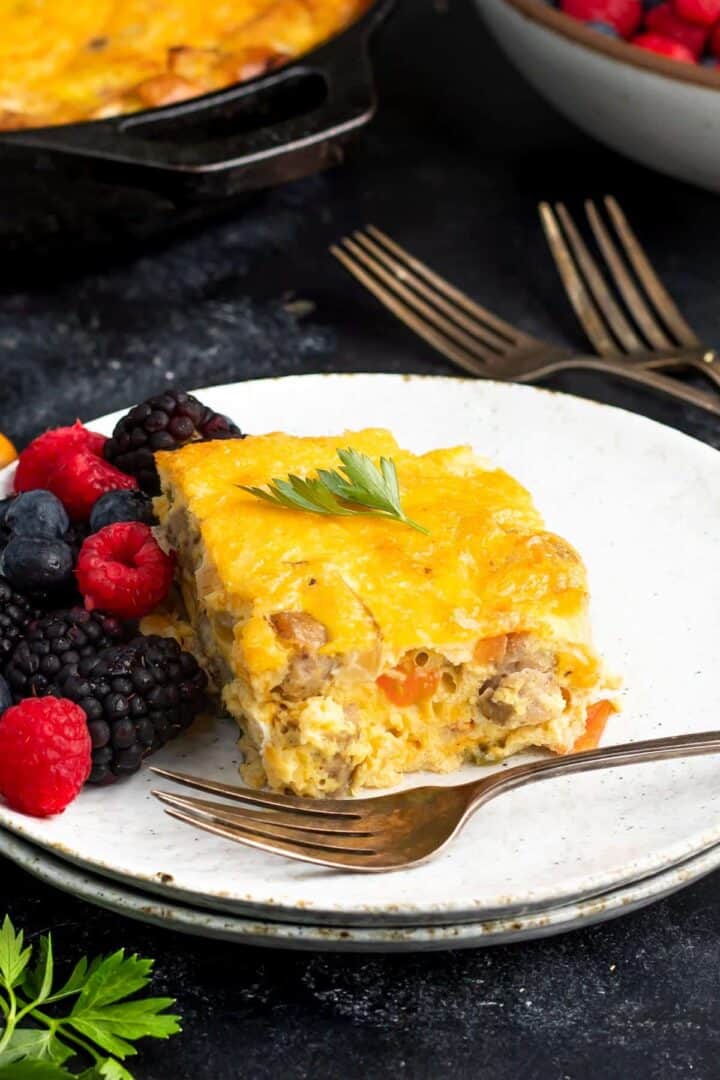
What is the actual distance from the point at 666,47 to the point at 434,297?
992 millimetres

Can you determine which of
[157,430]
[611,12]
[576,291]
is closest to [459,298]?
[576,291]

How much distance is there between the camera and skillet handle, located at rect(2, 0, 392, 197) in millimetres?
3639

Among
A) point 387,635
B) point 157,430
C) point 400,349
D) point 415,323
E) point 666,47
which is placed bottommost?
point 400,349

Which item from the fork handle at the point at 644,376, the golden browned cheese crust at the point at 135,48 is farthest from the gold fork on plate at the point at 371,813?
the golden browned cheese crust at the point at 135,48

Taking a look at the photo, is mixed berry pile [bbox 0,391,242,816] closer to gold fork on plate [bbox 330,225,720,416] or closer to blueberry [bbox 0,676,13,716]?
blueberry [bbox 0,676,13,716]

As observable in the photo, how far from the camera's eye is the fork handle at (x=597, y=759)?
2408mm

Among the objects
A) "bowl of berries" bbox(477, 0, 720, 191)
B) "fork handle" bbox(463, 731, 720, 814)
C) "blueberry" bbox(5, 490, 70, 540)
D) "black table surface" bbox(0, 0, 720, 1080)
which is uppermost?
"bowl of berries" bbox(477, 0, 720, 191)

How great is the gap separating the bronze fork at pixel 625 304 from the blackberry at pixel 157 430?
1.29 meters

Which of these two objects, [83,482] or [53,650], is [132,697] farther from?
[83,482]

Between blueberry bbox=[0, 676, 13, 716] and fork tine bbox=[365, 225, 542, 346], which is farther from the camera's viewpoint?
fork tine bbox=[365, 225, 542, 346]

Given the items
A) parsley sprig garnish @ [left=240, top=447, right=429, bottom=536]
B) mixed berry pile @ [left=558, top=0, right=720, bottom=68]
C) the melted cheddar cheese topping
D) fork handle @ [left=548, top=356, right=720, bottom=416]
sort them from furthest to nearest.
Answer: mixed berry pile @ [left=558, top=0, right=720, bottom=68], fork handle @ [left=548, top=356, right=720, bottom=416], parsley sprig garnish @ [left=240, top=447, right=429, bottom=536], the melted cheddar cheese topping

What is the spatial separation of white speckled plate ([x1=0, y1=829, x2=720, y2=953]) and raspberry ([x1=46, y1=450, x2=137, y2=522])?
0.80 m

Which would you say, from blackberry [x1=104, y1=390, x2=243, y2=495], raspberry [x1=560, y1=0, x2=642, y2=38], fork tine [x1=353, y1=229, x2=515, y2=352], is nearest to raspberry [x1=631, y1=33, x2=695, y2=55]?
raspberry [x1=560, y1=0, x2=642, y2=38]

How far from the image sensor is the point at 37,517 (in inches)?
111
